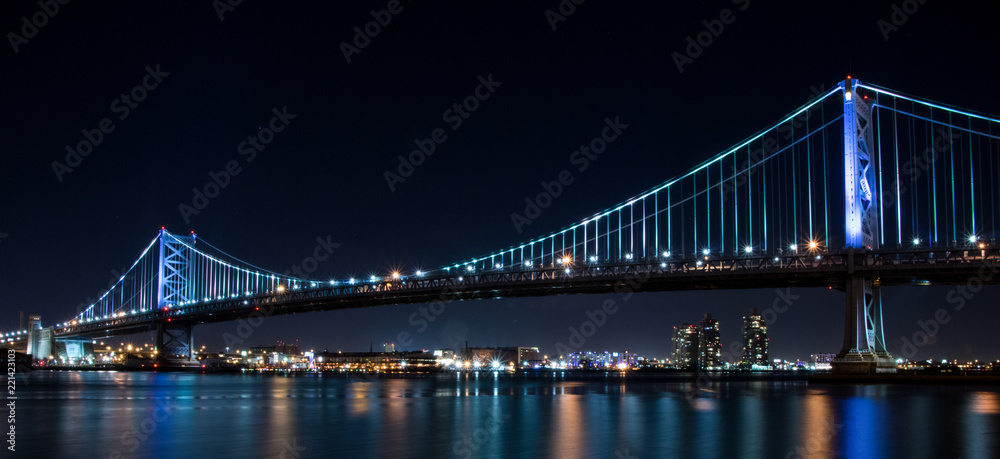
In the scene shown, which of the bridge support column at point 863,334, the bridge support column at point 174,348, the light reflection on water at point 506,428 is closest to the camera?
the light reflection on water at point 506,428

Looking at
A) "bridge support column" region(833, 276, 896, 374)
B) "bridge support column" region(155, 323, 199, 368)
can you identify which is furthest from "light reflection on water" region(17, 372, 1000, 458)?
"bridge support column" region(155, 323, 199, 368)

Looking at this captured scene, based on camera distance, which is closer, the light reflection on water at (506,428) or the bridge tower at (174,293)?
the light reflection on water at (506,428)

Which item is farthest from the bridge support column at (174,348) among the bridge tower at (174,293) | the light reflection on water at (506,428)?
the light reflection on water at (506,428)

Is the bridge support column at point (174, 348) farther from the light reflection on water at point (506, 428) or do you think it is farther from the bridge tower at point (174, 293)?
the light reflection on water at point (506, 428)

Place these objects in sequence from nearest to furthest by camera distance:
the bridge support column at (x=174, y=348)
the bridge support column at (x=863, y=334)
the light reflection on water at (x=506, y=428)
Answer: the light reflection on water at (x=506, y=428) → the bridge support column at (x=863, y=334) → the bridge support column at (x=174, y=348)

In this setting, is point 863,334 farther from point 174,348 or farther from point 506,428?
→ point 174,348

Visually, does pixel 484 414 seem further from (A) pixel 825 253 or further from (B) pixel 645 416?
(A) pixel 825 253

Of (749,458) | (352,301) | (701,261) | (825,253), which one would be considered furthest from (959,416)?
(352,301)
